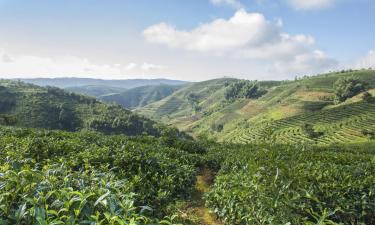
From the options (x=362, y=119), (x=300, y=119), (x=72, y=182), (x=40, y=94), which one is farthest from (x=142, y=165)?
(x=40, y=94)

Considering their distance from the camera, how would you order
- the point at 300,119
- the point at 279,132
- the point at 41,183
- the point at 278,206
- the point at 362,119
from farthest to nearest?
the point at 300,119
the point at 279,132
the point at 362,119
the point at 278,206
the point at 41,183

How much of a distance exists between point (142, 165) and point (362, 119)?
122 meters

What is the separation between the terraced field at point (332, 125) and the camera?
10769 cm

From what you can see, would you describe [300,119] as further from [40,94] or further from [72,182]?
[72,182]

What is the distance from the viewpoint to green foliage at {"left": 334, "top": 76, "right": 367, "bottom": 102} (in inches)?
6432

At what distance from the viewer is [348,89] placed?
537 feet

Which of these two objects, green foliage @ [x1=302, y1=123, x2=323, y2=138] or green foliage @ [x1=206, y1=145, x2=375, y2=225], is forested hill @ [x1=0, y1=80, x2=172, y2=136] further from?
green foliage @ [x1=206, y1=145, x2=375, y2=225]

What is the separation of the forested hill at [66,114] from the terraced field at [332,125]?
47.3 m

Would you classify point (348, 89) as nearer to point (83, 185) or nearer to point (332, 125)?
point (332, 125)

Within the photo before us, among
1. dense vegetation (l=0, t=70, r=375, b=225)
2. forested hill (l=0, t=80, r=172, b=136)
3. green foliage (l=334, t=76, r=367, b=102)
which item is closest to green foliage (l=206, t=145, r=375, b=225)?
dense vegetation (l=0, t=70, r=375, b=225)

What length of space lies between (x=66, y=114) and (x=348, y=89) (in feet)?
421

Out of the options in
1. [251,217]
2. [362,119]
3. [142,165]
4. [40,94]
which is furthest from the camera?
[40,94]

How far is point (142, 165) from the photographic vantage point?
12.2 m

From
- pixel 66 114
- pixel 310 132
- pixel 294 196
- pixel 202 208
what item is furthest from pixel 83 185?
pixel 66 114
